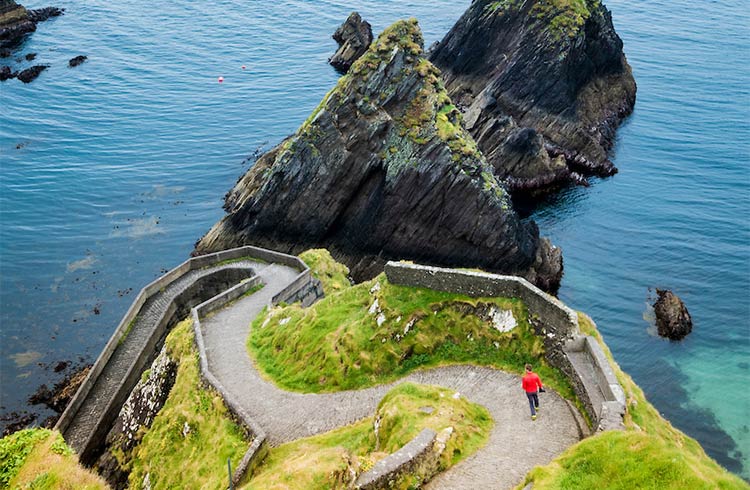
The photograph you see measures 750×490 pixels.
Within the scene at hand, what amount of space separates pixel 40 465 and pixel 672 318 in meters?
41.2

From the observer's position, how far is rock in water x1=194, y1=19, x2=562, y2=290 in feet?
161

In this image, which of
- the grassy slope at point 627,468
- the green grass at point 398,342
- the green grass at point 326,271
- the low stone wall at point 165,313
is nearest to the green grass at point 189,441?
the green grass at point 398,342

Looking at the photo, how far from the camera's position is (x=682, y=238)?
184 ft

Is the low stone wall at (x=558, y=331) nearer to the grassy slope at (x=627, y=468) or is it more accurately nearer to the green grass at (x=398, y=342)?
the green grass at (x=398, y=342)

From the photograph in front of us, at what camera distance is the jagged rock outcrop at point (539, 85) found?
214 feet

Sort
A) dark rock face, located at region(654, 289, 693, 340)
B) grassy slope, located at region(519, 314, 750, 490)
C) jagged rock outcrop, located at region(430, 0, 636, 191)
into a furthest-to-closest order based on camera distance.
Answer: jagged rock outcrop, located at region(430, 0, 636, 191) < dark rock face, located at region(654, 289, 693, 340) < grassy slope, located at region(519, 314, 750, 490)

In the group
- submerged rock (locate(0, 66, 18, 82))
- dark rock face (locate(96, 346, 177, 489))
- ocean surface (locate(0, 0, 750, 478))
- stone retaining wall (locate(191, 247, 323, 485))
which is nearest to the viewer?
stone retaining wall (locate(191, 247, 323, 485))

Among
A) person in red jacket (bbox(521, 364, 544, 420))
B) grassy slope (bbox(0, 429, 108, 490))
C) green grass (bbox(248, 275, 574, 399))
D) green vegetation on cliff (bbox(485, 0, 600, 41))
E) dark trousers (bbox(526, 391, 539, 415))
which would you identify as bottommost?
grassy slope (bbox(0, 429, 108, 490))

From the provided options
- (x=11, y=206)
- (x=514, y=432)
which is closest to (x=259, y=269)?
(x=514, y=432)

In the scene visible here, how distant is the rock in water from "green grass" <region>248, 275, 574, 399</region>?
63.6 ft

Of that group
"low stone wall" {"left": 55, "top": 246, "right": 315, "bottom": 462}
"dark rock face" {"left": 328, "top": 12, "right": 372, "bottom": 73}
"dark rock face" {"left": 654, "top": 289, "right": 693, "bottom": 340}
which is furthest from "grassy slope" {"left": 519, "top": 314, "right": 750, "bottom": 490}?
"dark rock face" {"left": 328, "top": 12, "right": 372, "bottom": 73}

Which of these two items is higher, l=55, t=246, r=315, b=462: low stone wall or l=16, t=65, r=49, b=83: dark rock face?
l=16, t=65, r=49, b=83: dark rock face

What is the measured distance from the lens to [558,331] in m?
24.8

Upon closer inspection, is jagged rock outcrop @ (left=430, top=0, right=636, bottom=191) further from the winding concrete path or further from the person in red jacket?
the person in red jacket
